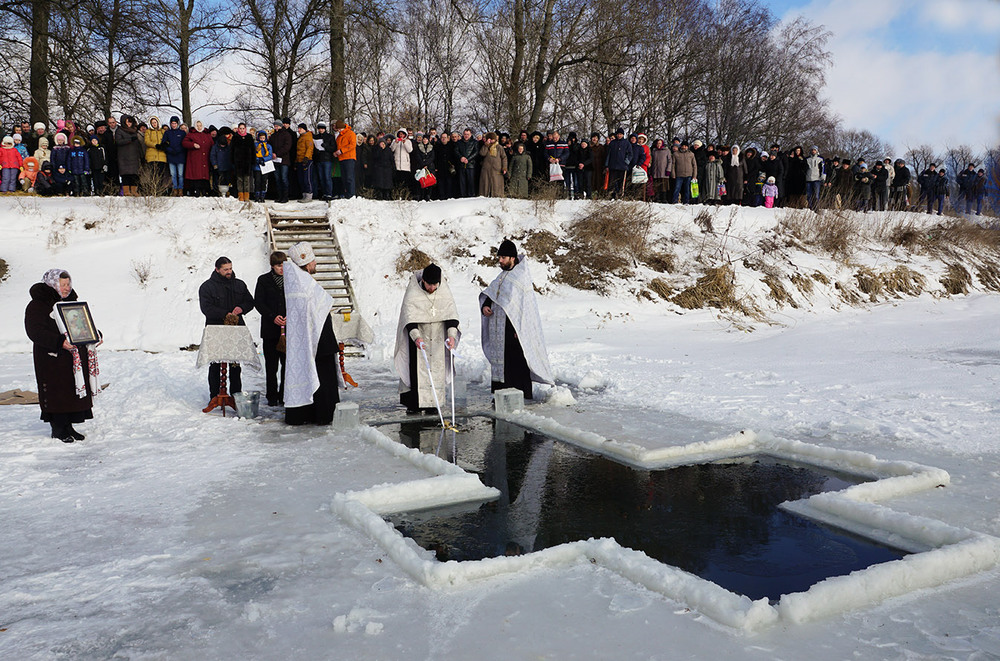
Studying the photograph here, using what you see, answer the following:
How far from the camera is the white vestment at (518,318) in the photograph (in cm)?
927

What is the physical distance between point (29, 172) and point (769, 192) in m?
18.9

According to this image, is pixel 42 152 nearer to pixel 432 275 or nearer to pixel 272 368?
pixel 272 368

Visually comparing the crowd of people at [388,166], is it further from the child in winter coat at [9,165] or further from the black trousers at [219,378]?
the black trousers at [219,378]

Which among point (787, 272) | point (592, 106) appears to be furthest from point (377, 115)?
point (787, 272)

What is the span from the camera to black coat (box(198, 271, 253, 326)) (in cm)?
895

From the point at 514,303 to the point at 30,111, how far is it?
1924 centimetres

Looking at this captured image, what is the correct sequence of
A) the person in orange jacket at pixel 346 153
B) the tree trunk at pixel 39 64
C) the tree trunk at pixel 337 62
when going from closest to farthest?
the person in orange jacket at pixel 346 153 < the tree trunk at pixel 39 64 < the tree trunk at pixel 337 62

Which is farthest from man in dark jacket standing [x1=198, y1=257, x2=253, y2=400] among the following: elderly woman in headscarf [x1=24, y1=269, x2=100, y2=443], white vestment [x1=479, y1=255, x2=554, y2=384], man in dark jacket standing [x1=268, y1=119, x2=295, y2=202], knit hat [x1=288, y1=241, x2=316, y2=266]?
man in dark jacket standing [x1=268, y1=119, x2=295, y2=202]

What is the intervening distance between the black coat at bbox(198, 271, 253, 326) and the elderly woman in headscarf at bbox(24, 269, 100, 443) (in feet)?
5.21

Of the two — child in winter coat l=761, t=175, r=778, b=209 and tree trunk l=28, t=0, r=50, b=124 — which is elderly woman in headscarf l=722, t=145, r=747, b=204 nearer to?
child in winter coat l=761, t=175, r=778, b=209

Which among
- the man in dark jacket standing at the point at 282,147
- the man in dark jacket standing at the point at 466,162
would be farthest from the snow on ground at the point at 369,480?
the man in dark jacket standing at the point at 466,162

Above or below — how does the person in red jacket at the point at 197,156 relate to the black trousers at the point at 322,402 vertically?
above

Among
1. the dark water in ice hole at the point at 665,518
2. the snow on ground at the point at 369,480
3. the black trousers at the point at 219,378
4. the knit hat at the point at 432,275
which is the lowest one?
the dark water in ice hole at the point at 665,518

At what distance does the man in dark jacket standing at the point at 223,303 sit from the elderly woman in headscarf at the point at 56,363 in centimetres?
161
